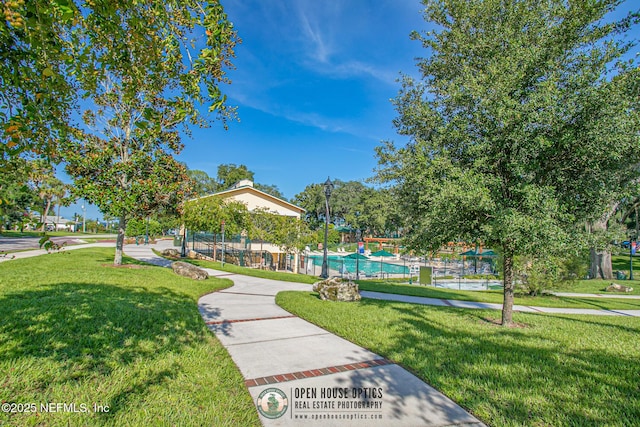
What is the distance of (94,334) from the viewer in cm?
482

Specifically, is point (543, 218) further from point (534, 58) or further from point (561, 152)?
point (534, 58)

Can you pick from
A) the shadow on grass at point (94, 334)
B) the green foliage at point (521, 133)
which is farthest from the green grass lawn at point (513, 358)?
the shadow on grass at point (94, 334)

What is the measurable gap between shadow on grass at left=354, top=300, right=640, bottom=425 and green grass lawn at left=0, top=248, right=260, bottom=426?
240 centimetres

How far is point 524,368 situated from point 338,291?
17.5 ft

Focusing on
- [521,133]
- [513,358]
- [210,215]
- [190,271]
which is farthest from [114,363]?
[210,215]

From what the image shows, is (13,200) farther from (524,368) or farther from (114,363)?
(524,368)

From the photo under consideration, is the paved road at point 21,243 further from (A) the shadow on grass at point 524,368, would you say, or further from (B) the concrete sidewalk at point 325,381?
(A) the shadow on grass at point 524,368

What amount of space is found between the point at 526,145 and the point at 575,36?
2.68 m

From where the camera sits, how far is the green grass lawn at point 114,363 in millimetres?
3125

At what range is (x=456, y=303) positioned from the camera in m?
11.1

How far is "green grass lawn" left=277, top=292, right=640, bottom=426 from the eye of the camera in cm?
341

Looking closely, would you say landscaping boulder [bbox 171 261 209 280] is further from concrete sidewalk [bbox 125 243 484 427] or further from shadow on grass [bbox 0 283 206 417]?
concrete sidewalk [bbox 125 243 484 427]

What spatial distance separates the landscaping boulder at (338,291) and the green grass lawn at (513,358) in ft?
2.74

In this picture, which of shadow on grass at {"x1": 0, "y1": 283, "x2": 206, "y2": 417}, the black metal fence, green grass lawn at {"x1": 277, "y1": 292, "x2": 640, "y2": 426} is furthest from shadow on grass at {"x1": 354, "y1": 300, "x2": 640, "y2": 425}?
the black metal fence
